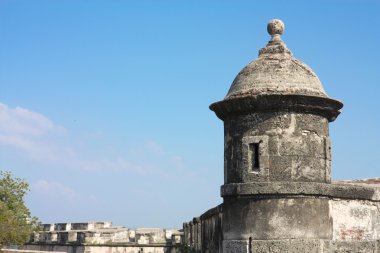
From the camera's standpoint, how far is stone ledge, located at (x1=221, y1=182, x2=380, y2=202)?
532cm

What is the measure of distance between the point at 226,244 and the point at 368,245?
1.45 metres

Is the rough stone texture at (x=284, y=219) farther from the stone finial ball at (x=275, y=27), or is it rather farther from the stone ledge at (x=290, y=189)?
the stone finial ball at (x=275, y=27)

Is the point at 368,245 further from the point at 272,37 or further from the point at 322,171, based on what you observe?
the point at 272,37

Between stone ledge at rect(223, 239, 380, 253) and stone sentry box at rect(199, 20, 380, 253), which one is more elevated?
stone sentry box at rect(199, 20, 380, 253)

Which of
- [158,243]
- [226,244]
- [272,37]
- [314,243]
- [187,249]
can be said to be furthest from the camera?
[158,243]

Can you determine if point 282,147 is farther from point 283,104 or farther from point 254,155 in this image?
point 283,104

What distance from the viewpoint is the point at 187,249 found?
439 inches

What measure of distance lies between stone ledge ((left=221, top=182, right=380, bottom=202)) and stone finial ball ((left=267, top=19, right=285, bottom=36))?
5.67 feet

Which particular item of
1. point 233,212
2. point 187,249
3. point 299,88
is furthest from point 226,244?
point 187,249

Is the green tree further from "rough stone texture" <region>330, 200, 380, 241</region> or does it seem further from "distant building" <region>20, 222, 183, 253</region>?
"rough stone texture" <region>330, 200, 380, 241</region>

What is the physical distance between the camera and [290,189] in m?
5.32

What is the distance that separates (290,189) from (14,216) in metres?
27.1

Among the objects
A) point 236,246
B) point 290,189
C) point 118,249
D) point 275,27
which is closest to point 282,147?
point 290,189

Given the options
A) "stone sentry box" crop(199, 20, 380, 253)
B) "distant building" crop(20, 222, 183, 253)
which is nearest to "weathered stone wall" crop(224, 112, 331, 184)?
"stone sentry box" crop(199, 20, 380, 253)
